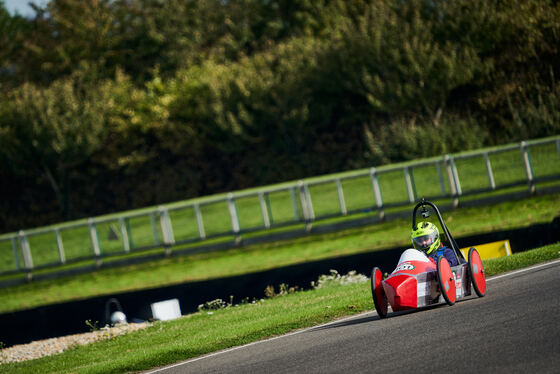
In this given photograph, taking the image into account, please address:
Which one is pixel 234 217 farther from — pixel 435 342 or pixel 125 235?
pixel 435 342

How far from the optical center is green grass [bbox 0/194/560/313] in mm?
25641

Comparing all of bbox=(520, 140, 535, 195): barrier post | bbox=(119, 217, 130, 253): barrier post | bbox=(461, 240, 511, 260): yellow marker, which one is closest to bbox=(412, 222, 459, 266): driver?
bbox=(461, 240, 511, 260): yellow marker

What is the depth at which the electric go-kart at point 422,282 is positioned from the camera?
10.1m

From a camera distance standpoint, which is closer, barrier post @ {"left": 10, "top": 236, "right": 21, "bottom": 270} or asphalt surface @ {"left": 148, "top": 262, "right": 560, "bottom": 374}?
asphalt surface @ {"left": 148, "top": 262, "right": 560, "bottom": 374}

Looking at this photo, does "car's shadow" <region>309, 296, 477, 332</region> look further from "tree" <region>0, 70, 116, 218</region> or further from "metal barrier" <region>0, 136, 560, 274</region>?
"tree" <region>0, 70, 116, 218</region>

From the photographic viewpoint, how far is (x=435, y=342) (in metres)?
8.26

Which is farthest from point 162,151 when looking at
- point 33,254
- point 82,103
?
point 33,254

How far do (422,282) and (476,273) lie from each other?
975 millimetres

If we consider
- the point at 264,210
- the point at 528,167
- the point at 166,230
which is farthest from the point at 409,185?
the point at 166,230

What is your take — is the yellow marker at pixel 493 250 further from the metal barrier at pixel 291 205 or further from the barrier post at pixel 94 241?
the barrier post at pixel 94 241

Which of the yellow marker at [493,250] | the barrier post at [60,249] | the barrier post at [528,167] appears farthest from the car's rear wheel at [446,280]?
the barrier post at [60,249]

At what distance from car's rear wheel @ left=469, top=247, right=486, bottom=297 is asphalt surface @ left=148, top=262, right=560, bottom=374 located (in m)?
0.16

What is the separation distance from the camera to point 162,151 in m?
50.0

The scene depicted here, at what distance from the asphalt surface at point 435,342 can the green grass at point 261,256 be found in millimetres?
13704
